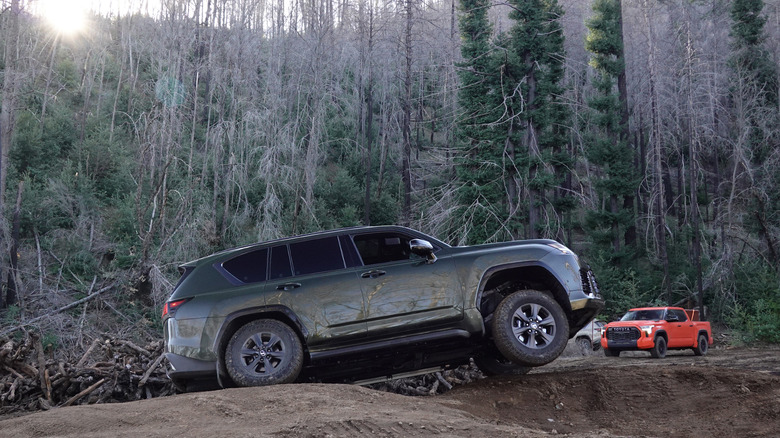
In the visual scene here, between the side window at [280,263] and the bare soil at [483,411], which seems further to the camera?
the side window at [280,263]

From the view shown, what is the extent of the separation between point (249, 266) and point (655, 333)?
14279 mm

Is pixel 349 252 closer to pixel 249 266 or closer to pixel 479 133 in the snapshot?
pixel 249 266

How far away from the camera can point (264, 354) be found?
8359mm

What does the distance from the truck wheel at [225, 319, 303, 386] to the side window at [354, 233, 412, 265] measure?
4.49 ft

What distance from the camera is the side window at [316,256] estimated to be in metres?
8.66

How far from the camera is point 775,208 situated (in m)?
35.5

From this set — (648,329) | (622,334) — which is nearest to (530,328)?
(648,329)

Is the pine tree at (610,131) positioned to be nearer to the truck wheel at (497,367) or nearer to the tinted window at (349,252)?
the truck wheel at (497,367)

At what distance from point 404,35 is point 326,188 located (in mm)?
8920

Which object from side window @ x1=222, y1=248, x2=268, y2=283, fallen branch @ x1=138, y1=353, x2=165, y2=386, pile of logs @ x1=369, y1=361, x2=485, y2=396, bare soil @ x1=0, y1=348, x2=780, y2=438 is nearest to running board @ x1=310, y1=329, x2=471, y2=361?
bare soil @ x1=0, y1=348, x2=780, y2=438

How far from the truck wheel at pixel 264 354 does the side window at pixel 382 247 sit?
137 cm

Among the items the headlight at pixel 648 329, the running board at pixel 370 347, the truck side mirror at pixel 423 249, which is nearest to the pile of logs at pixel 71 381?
the running board at pixel 370 347

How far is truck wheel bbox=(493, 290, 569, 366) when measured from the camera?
339 inches

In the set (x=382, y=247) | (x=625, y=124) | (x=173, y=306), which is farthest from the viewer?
(x=625, y=124)
